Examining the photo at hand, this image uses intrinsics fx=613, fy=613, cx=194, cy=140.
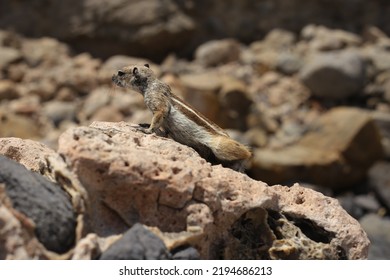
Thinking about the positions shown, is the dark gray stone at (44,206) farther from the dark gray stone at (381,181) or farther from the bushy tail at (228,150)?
the dark gray stone at (381,181)

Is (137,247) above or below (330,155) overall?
below

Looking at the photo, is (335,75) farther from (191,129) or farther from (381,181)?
(191,129)

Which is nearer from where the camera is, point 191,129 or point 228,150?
point 228,150

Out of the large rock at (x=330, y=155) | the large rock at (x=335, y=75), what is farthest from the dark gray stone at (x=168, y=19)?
the large rock at (x=330, y=155)

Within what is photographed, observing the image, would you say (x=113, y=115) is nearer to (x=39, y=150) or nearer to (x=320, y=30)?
(x=320, y=30)

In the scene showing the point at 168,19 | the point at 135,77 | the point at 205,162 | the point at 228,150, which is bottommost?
the point at 205,162

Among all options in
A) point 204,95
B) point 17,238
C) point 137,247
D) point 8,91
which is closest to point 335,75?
point 204,95
